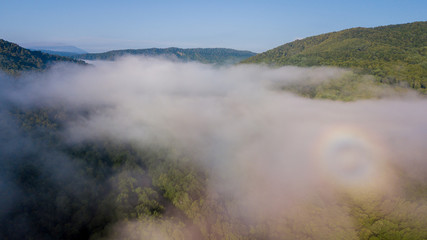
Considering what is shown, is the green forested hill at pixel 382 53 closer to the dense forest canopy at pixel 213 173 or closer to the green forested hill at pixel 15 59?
the dense forest canopy at pixel 213 173

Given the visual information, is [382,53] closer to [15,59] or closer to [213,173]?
[213,173]

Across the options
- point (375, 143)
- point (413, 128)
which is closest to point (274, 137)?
point (375, 143)

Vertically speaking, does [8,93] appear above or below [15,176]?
above

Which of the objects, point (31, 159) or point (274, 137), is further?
point (274, 137)

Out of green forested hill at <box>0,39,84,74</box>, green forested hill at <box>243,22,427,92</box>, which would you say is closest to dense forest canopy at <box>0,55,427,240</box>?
green forested hill at <box>0,39,84,74</box>

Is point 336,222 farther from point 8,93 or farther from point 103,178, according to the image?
point 8,93

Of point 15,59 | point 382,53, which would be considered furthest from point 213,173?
point 15,59

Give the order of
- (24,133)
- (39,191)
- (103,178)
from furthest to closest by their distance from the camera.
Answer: (24,133) → (103,178) → (39,191)

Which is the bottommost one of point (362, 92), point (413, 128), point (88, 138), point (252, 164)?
point (252, 164)

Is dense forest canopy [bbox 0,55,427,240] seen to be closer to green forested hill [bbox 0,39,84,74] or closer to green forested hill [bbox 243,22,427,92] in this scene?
green forested hill [bbox 0,39,84,74]
